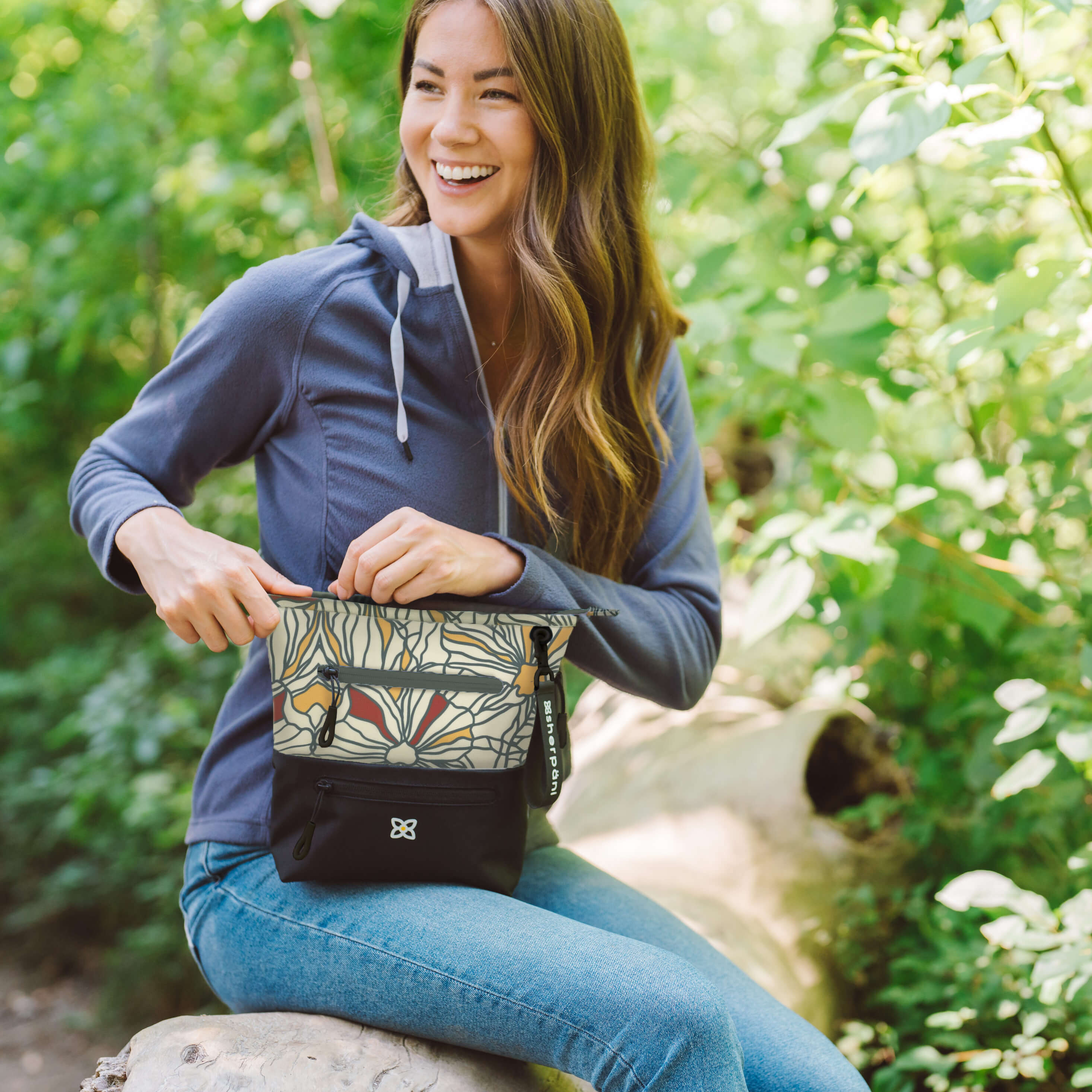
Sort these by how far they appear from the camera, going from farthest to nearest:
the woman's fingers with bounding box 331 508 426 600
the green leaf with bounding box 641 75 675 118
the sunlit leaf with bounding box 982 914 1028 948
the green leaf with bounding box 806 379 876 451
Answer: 1. the green leaf with bounding box 641 75 675 118
2. the green leaf with bounding box 806 379 876 451
3. the sunlit leaf with bounding box 982 914 1028 948
4. the woman's fingers with bounding box 331 508 426 600

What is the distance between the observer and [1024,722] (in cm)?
153

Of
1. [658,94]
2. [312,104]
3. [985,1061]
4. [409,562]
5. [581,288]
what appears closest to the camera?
[409,562]

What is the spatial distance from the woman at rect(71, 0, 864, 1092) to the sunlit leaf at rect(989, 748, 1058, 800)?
486 millimetres

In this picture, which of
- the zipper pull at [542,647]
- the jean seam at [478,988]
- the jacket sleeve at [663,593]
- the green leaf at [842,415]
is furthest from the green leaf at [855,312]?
the jean seam at [478,988]

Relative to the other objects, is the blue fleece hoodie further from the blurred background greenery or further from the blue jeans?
the blurred background greenery

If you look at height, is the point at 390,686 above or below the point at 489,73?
below

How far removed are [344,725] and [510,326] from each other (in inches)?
25.0

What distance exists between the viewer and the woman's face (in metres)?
1.28

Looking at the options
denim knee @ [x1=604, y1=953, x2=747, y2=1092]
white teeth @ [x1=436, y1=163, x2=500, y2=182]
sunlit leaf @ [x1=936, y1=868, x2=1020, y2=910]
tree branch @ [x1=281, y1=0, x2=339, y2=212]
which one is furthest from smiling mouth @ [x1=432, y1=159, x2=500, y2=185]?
tree branch @ [x1=281, y1=0, x2=339, y2=212]

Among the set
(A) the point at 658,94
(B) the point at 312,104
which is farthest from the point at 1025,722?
(B) the point at 312,104

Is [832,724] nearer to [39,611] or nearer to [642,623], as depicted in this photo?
[642,623]

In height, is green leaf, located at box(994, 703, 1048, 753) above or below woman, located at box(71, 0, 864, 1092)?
below

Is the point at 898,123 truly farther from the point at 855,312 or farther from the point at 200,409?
the point at 200,409

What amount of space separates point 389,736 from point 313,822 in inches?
5.2
